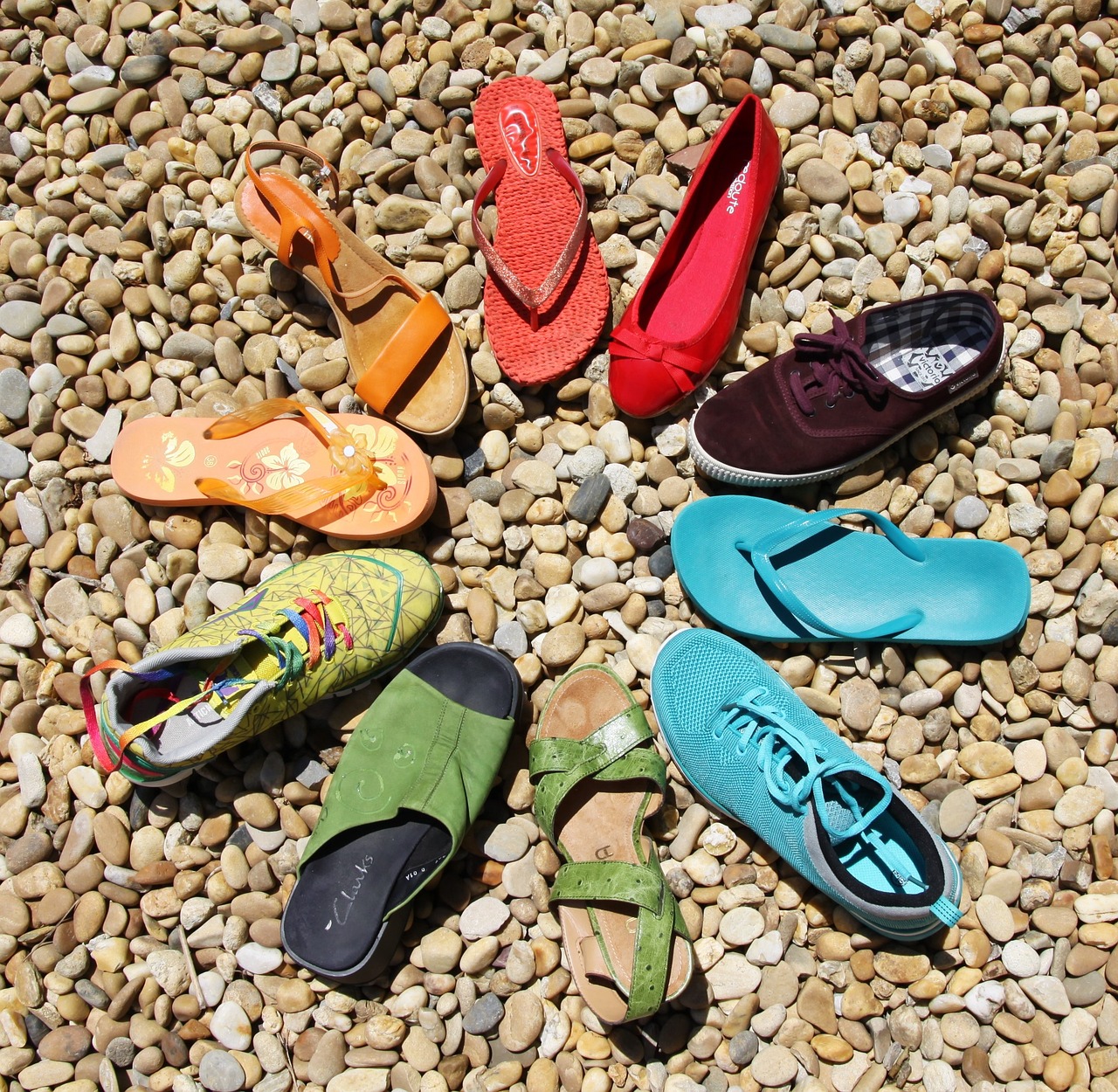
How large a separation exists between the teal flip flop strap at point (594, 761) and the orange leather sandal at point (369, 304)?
949 millimetres

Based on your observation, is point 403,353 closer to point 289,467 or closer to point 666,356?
point 289,467

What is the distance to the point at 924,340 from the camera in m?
2.46

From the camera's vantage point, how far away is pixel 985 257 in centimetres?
257

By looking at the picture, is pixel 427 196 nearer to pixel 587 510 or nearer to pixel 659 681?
pixel 587 510

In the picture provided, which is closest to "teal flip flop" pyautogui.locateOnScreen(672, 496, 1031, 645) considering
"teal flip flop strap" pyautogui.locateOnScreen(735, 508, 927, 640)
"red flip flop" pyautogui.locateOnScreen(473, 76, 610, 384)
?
"teal flip flop strap" pyautogui.locateOnScreen(735, 508, 927, 640)

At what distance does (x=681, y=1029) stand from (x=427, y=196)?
2.51 meters

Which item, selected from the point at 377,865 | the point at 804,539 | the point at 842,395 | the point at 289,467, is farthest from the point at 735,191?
the point at 377,865

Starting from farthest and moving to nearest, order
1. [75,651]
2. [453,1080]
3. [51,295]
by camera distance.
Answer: [51,295] < [75,651] < [453,1080]

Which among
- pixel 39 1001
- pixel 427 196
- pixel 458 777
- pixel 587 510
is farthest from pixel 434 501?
pixel 39 1001

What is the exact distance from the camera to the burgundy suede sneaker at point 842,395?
92.3 inches

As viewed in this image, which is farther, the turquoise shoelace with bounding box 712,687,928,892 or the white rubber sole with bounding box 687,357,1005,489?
the white rubber sole with bounding box 687,357,1005,489

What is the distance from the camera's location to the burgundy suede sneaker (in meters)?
2.34

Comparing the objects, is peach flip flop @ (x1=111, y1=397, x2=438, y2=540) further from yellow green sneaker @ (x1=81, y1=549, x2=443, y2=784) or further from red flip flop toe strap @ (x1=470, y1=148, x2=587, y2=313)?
red flip flop toe strap @ (x1=470, y1=148, x2=587, y2=313)

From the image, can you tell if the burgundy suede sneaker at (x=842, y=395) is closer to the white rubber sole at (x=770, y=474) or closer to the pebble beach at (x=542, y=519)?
the white rubber sole at (x=770, y=474)
